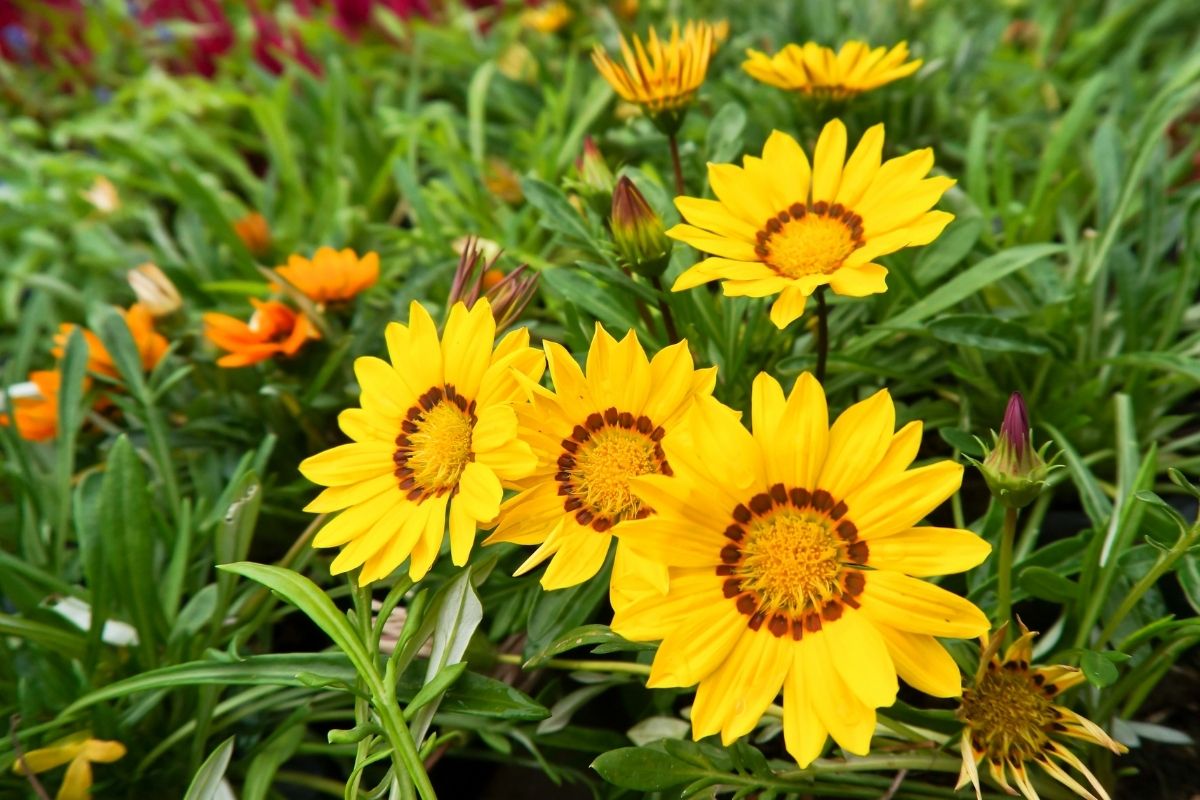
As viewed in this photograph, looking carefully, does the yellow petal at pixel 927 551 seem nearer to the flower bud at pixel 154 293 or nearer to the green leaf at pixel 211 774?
the green leaf at pixel 211 774

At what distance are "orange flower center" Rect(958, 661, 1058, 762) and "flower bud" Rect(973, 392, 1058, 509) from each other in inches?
6.3

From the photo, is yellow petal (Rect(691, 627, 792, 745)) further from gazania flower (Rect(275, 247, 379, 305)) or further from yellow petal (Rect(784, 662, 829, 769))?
gazania flower (Rect(275, 247, 379, 305))

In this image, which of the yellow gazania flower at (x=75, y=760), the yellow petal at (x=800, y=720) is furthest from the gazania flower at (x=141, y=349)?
the yellow petal at (x=800, y=720)

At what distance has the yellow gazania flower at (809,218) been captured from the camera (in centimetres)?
69

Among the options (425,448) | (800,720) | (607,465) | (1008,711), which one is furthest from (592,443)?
(1008,711)

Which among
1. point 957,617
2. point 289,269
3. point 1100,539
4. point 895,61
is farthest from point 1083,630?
point 289,269

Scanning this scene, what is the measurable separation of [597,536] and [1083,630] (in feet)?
1.43

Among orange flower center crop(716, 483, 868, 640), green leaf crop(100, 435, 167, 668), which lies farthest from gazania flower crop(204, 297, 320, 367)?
orange flower center crop(716, 483, 868, 640)

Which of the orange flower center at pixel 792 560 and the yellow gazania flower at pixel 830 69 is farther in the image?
the yellow gazania flower at pixel 830 69

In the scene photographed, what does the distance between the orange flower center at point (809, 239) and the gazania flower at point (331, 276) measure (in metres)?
0.53

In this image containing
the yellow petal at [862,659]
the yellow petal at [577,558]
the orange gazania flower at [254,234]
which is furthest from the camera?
the orange gazania flower at [254,234]

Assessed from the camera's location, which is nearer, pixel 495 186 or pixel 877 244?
pixel 877 244

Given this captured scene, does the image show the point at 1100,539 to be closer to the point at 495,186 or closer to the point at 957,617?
the point at 957,617

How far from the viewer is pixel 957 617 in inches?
22.4
